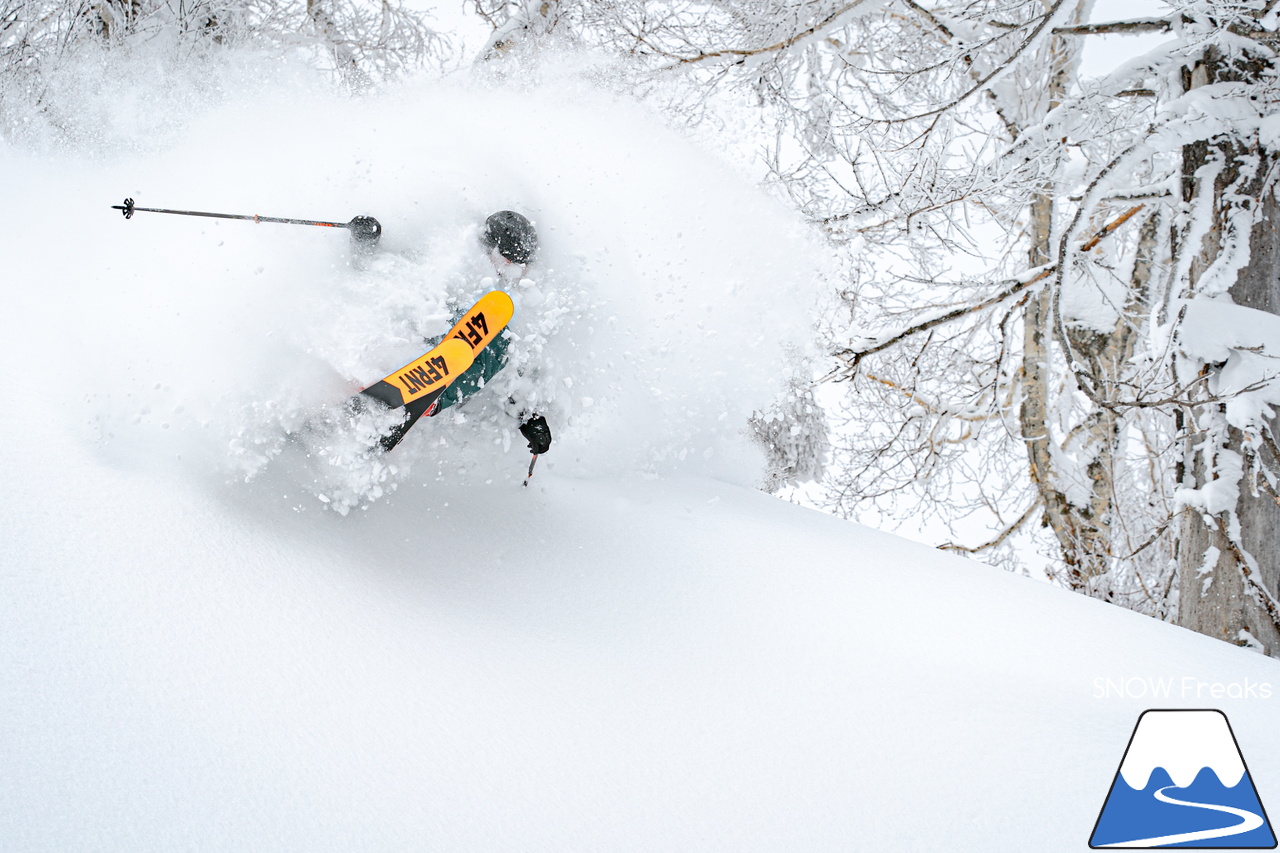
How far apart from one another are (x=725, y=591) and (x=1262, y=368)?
365 centimetres

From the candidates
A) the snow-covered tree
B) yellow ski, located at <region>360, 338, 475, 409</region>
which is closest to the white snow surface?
yellow ski, located at <region>360, 338, 475, 409</region>

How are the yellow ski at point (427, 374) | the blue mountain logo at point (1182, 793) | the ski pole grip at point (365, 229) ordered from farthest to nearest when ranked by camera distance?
the ski pole grip at point (365, 229), the yellow ski at point (427, 374), the blue mountain logo at point (1182, 793)

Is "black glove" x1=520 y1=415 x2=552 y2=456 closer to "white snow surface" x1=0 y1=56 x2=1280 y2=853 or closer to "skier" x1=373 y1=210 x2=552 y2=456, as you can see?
"white snow surface" x1=0 y1=56 x2=1280 y2=853

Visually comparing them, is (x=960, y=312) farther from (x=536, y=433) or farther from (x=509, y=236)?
(x=509, y=236)

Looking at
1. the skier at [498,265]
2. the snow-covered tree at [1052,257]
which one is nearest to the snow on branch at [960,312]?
the snow-covered tree at [1052,257]

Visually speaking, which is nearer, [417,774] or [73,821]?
[73,821]

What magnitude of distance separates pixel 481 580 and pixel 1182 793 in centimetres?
247

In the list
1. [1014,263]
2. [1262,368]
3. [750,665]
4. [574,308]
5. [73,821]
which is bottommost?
[73,821]

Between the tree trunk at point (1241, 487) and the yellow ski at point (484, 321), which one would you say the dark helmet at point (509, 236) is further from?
the tree trunk at point (1241, 487)

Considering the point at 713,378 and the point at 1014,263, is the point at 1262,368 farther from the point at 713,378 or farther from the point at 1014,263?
the point at 1014,263

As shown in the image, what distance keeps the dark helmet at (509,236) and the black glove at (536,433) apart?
74 cm

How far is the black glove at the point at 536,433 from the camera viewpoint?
3639 mm

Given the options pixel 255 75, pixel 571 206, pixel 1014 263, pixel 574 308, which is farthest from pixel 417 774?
pixel 1014 263

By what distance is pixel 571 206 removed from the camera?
12.9ft
